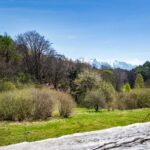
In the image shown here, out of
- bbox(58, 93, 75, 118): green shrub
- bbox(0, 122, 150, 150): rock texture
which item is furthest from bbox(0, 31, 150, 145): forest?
bbox(0, 122, 150, 150): rock texture

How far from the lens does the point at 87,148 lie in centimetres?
146

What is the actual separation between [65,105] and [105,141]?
1640 centimetres

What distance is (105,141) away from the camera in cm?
150

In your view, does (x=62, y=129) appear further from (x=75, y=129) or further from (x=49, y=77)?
(x=49, y=77)

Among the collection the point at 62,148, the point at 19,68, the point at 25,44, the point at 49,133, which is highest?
the point at 25,44

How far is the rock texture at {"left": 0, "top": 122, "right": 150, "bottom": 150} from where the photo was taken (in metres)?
1.42

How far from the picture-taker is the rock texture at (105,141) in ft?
4.65

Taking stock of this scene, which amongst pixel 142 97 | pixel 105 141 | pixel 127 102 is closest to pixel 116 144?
pixel 105 141

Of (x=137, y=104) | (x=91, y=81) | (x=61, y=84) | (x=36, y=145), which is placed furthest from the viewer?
(x=61, y=84)

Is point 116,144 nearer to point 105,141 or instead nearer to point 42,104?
point 105,141

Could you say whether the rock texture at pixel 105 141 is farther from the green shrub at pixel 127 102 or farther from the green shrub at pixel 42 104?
the green shrub at pixel 127 102

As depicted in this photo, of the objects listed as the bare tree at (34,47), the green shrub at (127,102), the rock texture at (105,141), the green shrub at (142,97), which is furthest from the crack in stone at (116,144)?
the bare tree at (34,47)

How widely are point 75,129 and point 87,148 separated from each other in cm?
1094

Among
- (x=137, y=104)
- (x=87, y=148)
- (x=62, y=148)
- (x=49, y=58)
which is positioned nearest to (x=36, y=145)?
(x=62, y=148)
